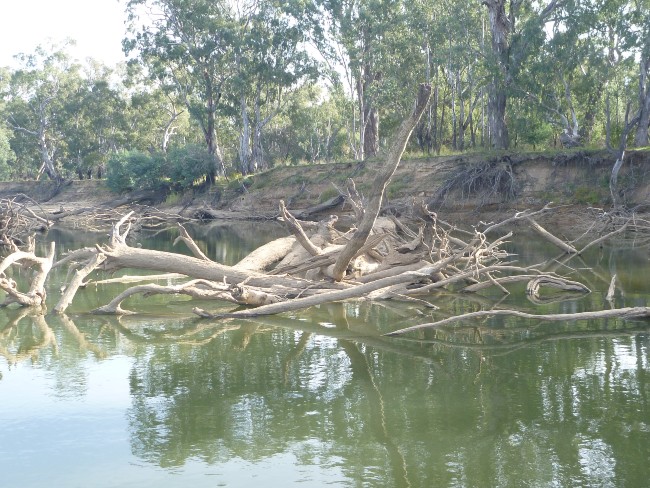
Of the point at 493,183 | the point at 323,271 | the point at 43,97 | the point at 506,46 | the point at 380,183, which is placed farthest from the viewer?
the point at 43,97

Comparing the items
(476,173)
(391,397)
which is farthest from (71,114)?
(391,397)

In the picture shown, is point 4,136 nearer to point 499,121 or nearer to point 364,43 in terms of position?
point 364,43

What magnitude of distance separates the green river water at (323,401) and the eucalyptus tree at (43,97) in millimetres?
50960

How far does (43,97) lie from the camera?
5894cm

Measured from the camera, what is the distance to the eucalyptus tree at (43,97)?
58.7m

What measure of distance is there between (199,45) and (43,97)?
1817 centimetres

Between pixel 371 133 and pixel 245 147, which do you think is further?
pixel 245 147

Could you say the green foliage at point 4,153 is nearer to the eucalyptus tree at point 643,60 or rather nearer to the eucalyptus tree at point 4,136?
the eucalyptus tree at point 4,136

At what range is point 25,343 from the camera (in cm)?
986

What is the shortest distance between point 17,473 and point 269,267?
9.33m

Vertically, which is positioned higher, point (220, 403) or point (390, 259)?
point (390, 259)

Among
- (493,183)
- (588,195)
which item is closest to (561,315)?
(588,195)

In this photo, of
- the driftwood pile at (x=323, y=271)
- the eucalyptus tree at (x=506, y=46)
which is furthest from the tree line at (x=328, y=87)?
the driftwood pile at (x=323, y=271)

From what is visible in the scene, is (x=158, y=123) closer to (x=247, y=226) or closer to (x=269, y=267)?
(x=247, y=226)
